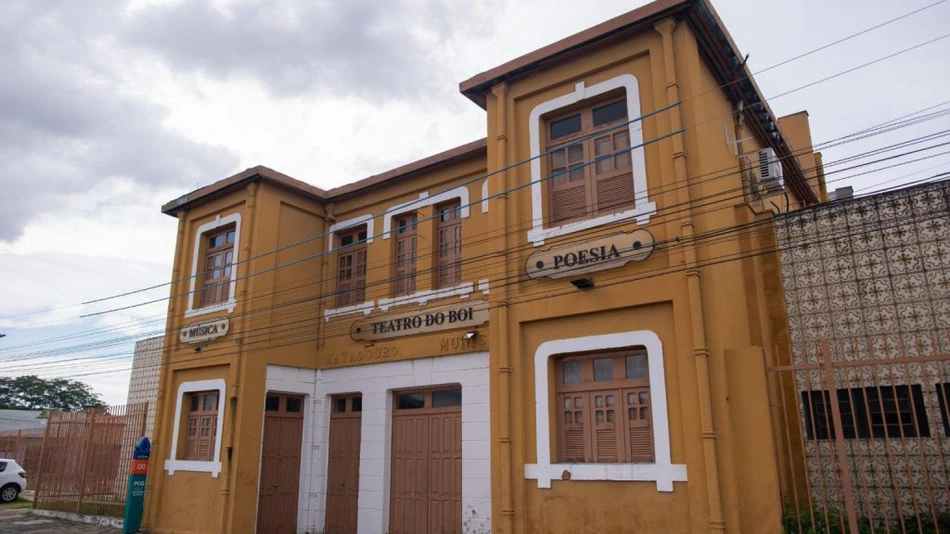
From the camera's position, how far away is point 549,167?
10.9m

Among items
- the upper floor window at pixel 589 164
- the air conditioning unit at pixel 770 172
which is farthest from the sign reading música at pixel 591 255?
the air conditioning unit at pixel 770 172

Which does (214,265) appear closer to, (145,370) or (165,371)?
(165,371)

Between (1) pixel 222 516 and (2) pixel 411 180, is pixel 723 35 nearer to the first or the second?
(2) pixel 411 180

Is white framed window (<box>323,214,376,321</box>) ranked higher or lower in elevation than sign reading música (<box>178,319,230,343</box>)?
higher

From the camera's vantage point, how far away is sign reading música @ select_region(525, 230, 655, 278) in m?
9.48

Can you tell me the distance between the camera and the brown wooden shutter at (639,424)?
9047mm

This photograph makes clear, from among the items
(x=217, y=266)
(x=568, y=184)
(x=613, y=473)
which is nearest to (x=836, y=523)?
(x=613, y=473)

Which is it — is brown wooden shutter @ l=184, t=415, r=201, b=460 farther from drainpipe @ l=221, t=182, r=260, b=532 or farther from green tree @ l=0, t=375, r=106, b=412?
green tree @ l=0, t=375, r=106, b=412

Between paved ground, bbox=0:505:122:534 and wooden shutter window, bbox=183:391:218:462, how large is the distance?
248cm

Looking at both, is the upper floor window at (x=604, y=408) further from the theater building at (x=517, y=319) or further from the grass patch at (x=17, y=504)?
the grass patch at (x=17, y=504)

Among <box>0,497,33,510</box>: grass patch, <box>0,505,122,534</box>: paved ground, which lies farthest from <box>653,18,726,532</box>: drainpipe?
<box>0,497,33,510</box>: grass patch

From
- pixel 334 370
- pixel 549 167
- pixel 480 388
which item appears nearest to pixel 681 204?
pixel 549 167

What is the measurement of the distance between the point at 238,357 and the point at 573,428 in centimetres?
709

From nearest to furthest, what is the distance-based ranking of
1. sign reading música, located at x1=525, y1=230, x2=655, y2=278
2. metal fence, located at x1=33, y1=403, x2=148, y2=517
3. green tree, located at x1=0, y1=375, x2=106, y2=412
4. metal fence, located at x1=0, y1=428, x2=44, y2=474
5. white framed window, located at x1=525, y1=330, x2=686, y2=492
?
white framed window, located at x1=525, y1=330, x2=686, y2=492
sign reading música, located at x1=525, y1=230, x2=655, y2=278
metal fence, located at x1=33, y1=403, x2=148, y2=517
metal fence, located at x1=0, y1=428, x2=44, y2=474
green tree, located at x1=0, y1=375, x2=106, y2=412
